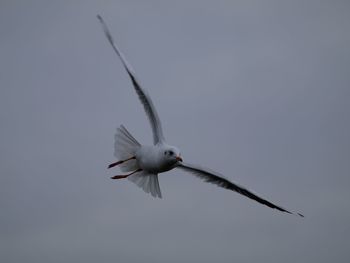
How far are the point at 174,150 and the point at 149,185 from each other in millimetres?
1016

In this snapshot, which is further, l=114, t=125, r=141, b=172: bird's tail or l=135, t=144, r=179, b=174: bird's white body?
l=114, t=125, r=141, b=172: bird's tail

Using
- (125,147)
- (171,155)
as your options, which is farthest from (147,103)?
(171,155)

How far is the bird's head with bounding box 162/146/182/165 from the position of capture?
8.02 m

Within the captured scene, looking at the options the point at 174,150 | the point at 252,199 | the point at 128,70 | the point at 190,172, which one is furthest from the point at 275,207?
the point at 128,70

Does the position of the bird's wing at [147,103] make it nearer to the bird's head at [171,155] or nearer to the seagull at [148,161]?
the seagull at [148,161]

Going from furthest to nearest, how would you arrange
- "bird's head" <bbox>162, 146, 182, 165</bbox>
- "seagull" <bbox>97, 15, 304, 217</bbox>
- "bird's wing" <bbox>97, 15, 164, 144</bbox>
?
"bird's wing" <bbox>97, 15, 164, 144</bbox>, "seagull" <bbox>97, 15, 304, 217</bbox>, "bird's head" <bbox>162, 146, 182, 165</bbox>

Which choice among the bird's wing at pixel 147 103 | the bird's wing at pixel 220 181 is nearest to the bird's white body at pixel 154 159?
the bird's wing at pixel 147 103

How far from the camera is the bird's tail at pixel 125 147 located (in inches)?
351

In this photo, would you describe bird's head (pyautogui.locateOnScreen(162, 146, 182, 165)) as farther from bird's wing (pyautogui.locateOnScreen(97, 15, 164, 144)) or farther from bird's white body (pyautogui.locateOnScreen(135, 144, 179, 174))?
bird's wing (pyautogui.locateOnScreen(97, 15, 164, 144))

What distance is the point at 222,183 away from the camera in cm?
932

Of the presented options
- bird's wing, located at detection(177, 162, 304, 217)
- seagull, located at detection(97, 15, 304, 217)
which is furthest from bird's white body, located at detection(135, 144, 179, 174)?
bird's wing, located at detection(177, 162, 304, 217)

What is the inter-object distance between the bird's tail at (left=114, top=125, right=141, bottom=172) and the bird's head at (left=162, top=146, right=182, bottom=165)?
3.04ft

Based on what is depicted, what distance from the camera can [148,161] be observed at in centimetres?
834

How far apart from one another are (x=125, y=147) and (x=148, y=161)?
743 millimetres
